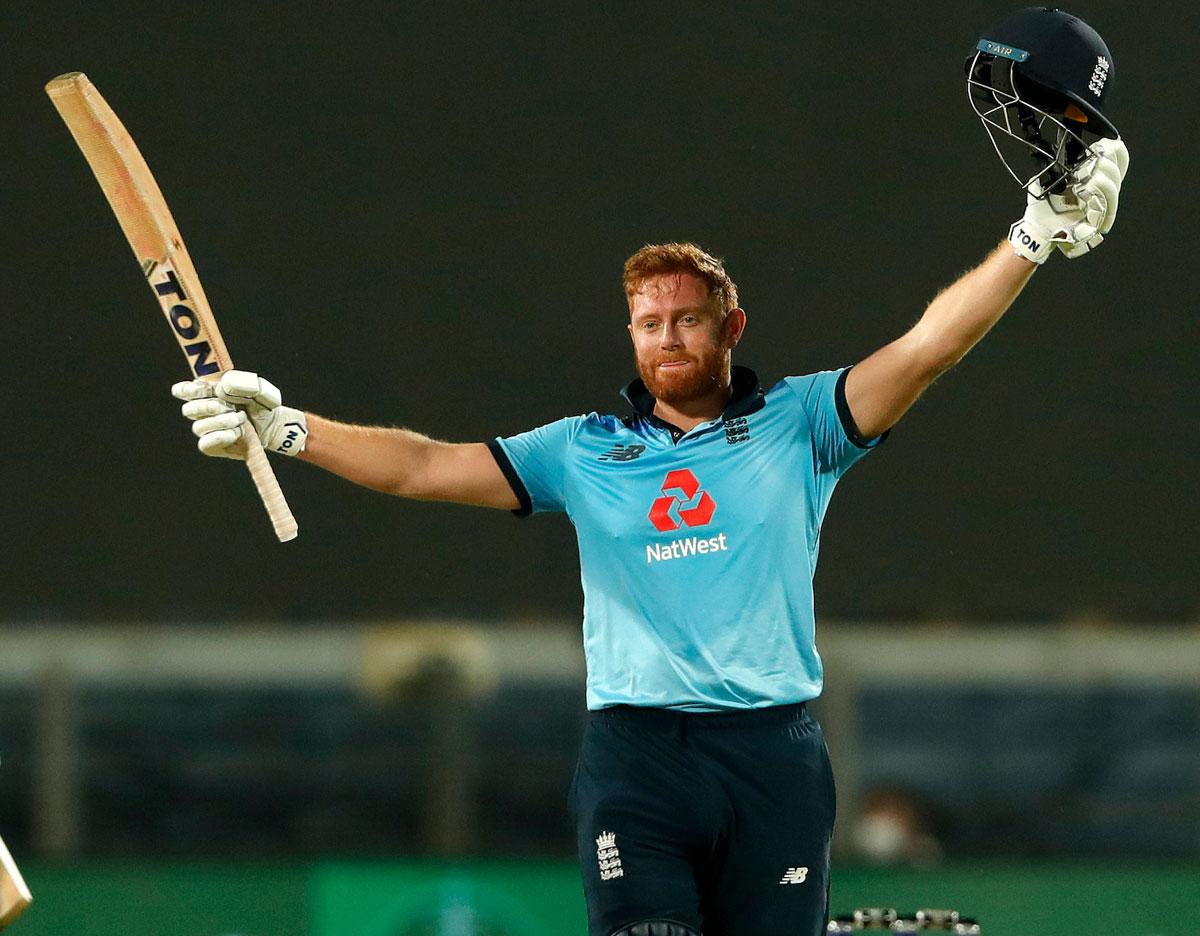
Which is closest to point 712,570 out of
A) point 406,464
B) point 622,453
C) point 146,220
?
point 622,453

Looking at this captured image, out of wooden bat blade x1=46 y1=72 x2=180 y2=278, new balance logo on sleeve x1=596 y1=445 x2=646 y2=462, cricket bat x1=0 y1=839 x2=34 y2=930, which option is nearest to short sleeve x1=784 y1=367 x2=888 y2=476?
new balance logo on sleeve x1=596 y1=445 x2=646 y2=462

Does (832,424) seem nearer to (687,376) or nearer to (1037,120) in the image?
(687,376)

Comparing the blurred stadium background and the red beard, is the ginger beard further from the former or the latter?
the blurred stadium background

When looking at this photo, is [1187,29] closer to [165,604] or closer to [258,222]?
[258,222]

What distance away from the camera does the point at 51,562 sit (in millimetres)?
6766

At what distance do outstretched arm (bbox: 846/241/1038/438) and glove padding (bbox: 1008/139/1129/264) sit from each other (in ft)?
0.14

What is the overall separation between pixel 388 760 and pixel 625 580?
3346mm

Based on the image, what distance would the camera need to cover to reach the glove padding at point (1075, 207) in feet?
11.1

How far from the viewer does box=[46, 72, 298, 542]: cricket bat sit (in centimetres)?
369

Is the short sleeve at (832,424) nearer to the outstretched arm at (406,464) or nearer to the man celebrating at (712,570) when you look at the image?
the man celebrating at (712,570)

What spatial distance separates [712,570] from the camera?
3.46 meters

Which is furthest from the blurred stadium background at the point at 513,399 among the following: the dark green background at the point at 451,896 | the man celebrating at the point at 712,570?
the man celebrating at the point at 712,570

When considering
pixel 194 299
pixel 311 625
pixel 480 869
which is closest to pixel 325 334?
pixel 311 625

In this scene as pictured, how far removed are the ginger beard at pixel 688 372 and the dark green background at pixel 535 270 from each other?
3.18 meters
